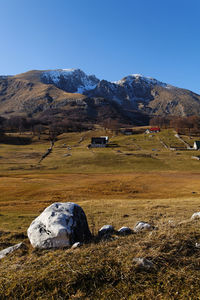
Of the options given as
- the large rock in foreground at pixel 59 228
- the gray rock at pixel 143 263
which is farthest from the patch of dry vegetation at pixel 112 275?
the large rock in foreground at pixel 59 228

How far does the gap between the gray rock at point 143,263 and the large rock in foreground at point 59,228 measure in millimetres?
4126

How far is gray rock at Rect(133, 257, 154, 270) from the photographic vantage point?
5631mm

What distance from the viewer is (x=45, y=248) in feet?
29.7

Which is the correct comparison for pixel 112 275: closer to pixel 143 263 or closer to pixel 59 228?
pixel 143 263

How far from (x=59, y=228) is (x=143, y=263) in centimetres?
506

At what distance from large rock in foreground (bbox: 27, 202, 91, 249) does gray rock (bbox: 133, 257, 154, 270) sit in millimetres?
4126

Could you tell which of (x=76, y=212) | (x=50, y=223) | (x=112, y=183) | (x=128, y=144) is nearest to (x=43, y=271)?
(x=50, y=223)

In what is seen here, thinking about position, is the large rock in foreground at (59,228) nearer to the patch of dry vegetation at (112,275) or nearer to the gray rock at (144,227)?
the patch of dry vegetation at (112,275)

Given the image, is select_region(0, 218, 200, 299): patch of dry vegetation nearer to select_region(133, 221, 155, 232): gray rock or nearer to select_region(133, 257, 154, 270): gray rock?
select_region(133, 257, 154, 270): gray rock

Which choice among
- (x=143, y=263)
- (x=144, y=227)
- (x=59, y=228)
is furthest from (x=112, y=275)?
(x=144, y=227)

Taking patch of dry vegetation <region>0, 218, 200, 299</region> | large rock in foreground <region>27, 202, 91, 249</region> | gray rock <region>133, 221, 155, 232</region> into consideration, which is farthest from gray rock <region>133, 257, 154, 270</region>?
gray rock <region>133, 221, 155, 232</region>

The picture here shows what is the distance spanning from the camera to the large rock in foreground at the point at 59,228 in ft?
29.8

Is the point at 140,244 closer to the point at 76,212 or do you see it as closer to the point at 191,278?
the point at 191,278

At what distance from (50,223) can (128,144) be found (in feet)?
488
